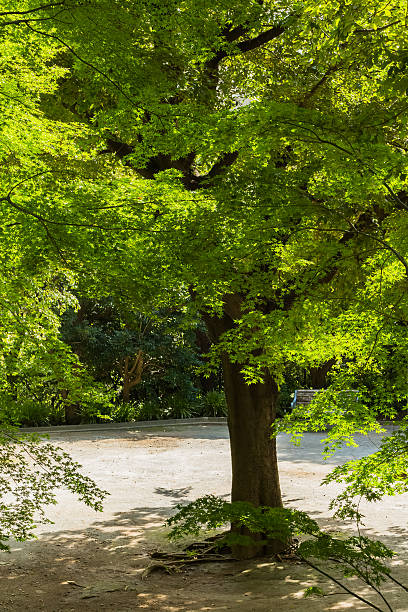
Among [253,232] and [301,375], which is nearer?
[253,232]

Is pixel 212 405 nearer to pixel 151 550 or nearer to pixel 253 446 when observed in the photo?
pixel 151 550

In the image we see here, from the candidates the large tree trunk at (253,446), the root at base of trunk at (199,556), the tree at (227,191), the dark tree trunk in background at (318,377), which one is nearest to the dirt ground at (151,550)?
the root at base of trunk at (199,556)

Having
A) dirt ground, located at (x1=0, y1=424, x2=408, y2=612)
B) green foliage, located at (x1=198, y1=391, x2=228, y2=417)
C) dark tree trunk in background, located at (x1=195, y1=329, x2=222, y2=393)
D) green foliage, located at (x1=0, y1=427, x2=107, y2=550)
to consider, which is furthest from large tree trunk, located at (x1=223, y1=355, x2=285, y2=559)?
dark tree trunk in background, located at (x1=195, y1=329, x2=222, y2=393)

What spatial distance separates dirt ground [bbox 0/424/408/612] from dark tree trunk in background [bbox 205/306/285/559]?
2.76 ft

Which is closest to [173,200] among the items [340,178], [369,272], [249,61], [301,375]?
[340,178]

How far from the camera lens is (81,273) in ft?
21.0

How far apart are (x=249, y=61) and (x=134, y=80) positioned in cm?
454

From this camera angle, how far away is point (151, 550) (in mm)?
10109

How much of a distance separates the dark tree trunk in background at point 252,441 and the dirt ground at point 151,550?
2.76ft

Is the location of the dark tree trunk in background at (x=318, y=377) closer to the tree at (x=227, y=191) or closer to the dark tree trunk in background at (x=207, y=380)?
the dark tree trunk in background at (x=207, y=380)

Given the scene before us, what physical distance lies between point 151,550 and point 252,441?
7.31 feet

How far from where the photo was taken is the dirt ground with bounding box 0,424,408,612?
802 centimetres

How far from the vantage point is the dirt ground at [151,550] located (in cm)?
802

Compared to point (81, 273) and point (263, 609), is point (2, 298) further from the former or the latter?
point (263, 609)
